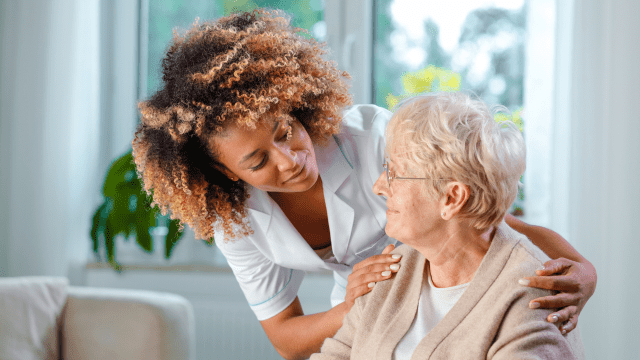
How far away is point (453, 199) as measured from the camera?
105 cm

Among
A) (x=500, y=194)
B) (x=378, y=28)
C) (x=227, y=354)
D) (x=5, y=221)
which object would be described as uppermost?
(x=378, y=28)

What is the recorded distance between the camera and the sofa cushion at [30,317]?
1.66m

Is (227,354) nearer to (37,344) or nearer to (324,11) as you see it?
(37,344)

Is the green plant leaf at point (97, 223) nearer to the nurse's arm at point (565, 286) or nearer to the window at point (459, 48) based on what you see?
the window at point (459, 48)

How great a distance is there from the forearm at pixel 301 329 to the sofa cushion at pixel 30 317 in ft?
2.65

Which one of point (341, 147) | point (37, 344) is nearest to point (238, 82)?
point (341, 147)

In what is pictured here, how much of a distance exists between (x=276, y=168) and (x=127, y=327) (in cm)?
93

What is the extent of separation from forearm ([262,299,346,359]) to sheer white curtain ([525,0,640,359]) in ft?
4.39

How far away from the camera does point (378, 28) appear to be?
115 inches

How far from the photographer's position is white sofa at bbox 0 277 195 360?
170 cm

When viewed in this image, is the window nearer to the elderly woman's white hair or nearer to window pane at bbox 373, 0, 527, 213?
window pane at bbox 373, 0, 527, 213

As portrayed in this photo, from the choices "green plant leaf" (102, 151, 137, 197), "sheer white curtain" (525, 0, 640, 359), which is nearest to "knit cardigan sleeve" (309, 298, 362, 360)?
"sheer white curtain" (525, 0, 640, 359)

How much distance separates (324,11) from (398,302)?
2121mm

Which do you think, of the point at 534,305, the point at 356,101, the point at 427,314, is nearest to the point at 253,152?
the point at 427,314
